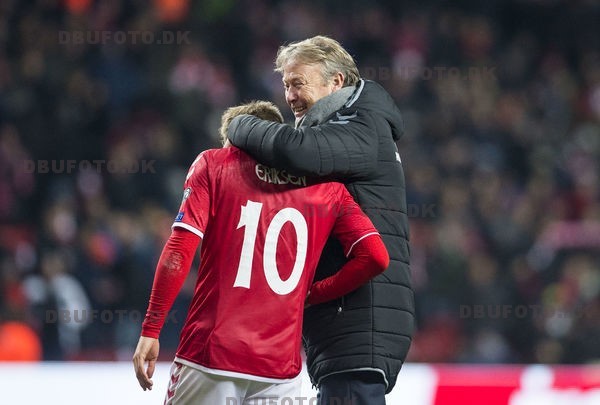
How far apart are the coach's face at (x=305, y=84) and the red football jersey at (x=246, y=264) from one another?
276mm

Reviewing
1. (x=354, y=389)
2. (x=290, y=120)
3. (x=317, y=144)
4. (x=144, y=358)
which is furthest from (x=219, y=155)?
(x=290, y=120)

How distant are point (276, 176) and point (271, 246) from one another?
0.20 meters

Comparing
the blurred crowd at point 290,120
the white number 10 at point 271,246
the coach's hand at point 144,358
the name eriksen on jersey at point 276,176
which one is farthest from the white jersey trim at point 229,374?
the blurred crowd at point 290,120

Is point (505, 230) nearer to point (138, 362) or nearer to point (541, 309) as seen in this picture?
point (541, 309)

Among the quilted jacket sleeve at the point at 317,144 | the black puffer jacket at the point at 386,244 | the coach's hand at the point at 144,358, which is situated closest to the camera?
the coach's hand at the point at 144,358

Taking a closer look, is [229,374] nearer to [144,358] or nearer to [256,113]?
[144,358]

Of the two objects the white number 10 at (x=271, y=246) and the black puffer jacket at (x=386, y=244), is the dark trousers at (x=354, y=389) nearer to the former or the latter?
the black puffer jacket at (x=386, y=244)

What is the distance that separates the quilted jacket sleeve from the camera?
9.11 ft

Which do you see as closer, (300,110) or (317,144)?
(317,144)

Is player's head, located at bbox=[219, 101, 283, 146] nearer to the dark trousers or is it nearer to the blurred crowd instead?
the dark trousers

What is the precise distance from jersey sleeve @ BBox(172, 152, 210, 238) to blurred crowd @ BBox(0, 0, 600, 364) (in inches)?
169

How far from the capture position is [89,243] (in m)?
7.58

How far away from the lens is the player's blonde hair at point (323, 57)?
3.01 meters

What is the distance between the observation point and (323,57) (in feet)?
9.90
